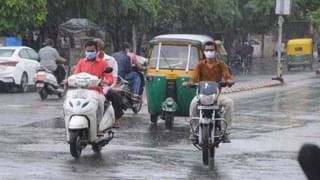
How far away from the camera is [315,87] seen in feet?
93.2

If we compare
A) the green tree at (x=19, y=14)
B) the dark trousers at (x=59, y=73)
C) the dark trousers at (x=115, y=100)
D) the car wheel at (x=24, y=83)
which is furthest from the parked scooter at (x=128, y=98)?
the green tree at (x=19, y=14)

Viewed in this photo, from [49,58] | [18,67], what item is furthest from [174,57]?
[18,67]

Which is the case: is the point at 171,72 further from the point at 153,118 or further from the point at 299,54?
the point at 299,54

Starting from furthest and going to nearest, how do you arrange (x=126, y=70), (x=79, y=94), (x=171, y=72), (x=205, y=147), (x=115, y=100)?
(x=126, y=70) < (x=171, y=72) < (x=115, y=100) < (x=79, y=94) < (x=205, y=147)

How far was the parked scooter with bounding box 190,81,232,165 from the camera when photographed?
9.09 meters

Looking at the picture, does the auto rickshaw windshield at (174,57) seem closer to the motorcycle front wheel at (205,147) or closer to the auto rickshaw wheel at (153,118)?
the auto rickshaw wheel at (153,118)

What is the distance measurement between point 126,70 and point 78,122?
6.82 m

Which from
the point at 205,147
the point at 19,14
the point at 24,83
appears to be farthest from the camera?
the point at 19,14

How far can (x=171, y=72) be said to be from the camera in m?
13.3

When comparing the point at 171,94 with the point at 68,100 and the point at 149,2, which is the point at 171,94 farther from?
the point at 149,2

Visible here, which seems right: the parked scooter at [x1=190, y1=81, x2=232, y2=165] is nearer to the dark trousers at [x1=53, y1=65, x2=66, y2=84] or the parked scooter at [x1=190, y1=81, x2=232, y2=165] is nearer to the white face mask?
the white face mask

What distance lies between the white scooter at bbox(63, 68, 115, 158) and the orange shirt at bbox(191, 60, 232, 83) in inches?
54.6

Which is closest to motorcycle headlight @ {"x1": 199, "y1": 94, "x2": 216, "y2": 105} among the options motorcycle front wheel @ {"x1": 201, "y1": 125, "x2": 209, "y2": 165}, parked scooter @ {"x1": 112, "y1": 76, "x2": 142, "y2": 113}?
motorcycle front wheel @ {"x1": 201, "y1": 125, "x2": 209, "y2": 165}

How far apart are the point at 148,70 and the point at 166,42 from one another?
625 millimetres
